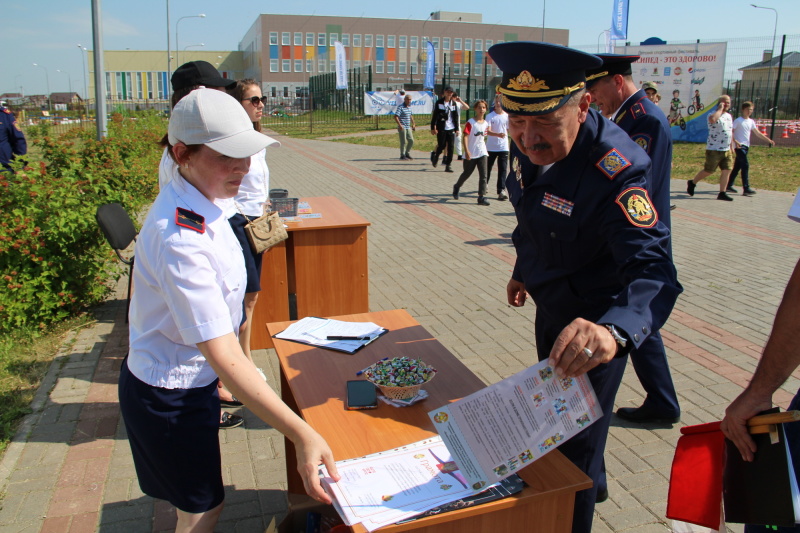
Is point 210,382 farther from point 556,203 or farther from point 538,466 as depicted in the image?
point 556,203

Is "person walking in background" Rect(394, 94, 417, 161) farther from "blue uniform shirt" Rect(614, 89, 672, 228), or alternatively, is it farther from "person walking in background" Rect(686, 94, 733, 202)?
"blue uniform shirt" Rect(614, 89, 672, 228)

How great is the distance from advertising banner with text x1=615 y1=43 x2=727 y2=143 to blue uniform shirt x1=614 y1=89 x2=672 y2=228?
1919 cm

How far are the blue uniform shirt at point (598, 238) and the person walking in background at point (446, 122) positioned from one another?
12.5 meters

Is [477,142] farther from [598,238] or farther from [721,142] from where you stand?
[598,238]

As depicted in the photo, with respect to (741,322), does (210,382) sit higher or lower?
higher

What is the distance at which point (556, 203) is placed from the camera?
7.09 feet

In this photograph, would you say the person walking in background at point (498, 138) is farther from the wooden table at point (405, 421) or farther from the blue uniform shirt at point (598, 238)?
the blue uniform shirt at point (598, 238)

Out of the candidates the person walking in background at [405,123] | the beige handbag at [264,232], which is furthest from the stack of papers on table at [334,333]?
the person walking in background at [405,123]

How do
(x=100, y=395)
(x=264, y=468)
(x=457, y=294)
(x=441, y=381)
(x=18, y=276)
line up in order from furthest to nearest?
(x=457, y=294), (x=18, y=276), (x=100, y=395), (x=264, y=468), (x=441, y=381)

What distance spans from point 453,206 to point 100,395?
7.93 meters

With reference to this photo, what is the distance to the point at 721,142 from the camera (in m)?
11.7

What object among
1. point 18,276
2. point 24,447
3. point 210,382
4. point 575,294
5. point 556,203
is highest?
point 556,203

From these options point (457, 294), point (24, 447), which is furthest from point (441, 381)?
point (457, 294)

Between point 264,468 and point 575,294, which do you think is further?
point 264,468
